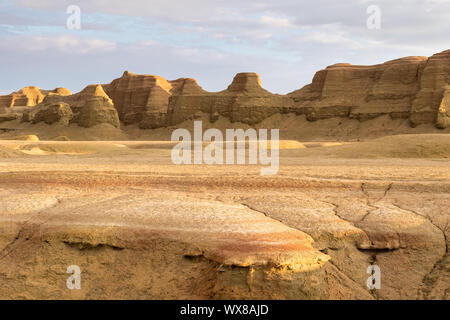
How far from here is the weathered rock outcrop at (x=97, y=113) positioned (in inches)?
1812

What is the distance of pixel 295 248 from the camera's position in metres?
4.30

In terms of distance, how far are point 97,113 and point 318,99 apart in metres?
25.0

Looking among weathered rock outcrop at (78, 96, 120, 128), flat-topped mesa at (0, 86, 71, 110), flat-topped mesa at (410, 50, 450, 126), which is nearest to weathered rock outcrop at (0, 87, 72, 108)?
flat-topped mesa at (0, 86, 71, 110)

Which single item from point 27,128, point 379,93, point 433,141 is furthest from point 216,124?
point 433,141

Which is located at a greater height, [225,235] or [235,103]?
[235,103]

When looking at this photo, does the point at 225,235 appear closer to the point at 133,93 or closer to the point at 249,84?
the point at 249,84

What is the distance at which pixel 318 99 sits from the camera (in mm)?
48969

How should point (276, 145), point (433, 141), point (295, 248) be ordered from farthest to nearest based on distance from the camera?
point (276, 145) → point (433, 141) → point (295, 248)

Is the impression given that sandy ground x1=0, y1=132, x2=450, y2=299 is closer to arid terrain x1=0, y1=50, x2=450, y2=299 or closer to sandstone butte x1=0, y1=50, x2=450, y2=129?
arid terrain x1=0, y1=50, x2=450, y2=299

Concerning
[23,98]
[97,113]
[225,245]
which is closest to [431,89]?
[97,113]

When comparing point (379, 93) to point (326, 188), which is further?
point (379, 93)
